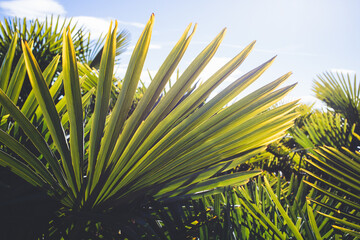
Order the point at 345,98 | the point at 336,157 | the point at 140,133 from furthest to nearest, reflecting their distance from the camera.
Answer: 1. the point at 345,98
2. the point at 336,157
3. the point at 140,133

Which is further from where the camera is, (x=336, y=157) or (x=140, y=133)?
(x=336, y=157)

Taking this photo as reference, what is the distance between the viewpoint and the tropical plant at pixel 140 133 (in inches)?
17.2

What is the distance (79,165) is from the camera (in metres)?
0.50

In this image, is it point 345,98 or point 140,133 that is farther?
point 345,98

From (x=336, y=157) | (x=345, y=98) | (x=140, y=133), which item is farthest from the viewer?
(x=345, y=98)

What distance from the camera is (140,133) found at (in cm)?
49

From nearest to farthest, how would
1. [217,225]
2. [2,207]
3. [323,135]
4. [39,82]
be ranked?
[39,82] < [2,207] < [217,225] < [323,135]

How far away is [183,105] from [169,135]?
66 mm

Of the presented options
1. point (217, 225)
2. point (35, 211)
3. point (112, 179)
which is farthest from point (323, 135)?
point (35, 211)

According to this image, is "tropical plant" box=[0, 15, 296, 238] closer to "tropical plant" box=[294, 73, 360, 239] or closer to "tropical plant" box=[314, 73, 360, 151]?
"tropical plant" box=[294, 73, 360, 239]

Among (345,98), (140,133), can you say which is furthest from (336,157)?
(345,98)

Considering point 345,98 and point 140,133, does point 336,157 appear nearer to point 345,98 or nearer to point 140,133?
point 140,133

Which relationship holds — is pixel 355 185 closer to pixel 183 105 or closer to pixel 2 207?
pixel 183 105

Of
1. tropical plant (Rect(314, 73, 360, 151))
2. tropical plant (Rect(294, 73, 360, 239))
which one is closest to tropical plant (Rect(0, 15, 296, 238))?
tropical plant (Rect(294, 73, 360, 239))
